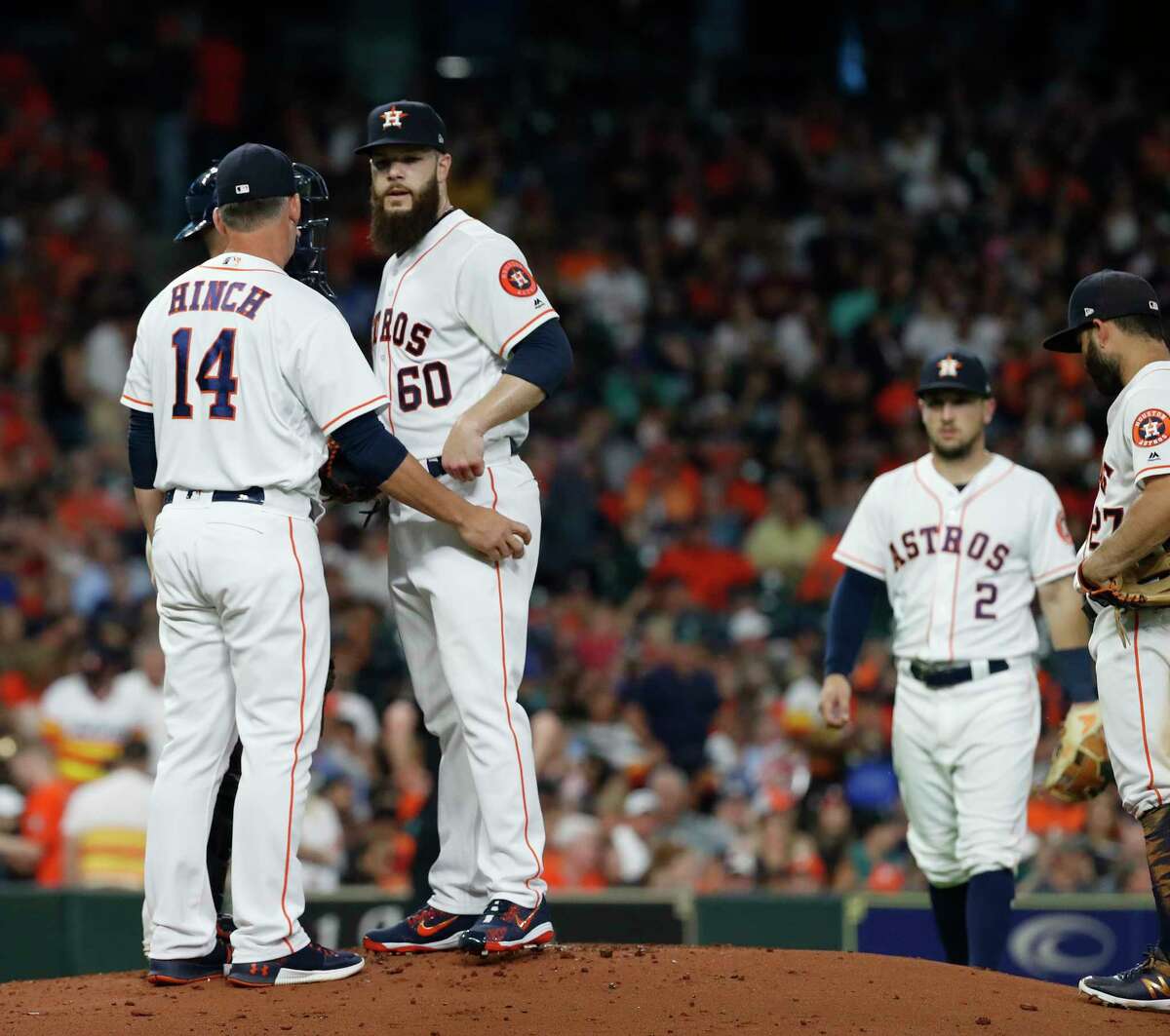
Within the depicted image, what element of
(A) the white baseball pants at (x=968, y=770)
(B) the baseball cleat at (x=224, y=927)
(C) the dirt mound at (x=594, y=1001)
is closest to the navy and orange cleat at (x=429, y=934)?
(C) the dirt mound at (x=594, y=1001)

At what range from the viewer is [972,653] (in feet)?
19.8

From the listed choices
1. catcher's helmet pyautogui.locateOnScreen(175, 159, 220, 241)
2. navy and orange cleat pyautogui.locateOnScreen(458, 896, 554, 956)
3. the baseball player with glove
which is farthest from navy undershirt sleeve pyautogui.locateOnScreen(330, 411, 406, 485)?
the baseball player with glove

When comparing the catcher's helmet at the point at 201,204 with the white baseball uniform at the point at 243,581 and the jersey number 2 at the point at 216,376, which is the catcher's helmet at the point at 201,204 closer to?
the white baseball uniform at the point at 243,581

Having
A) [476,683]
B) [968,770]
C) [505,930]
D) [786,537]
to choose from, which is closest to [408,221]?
[476,683]

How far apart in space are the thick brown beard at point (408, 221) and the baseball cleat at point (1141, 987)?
9.47 ft

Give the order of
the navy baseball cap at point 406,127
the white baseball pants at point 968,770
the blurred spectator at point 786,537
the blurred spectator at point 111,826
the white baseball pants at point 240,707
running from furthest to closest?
the blurred spectator at point 786,537
the blurred spectator at point 111,826
the white baseball pants at point 968,770
the navy baseball cap at point 406,127
the white baseball pants at point 240,707

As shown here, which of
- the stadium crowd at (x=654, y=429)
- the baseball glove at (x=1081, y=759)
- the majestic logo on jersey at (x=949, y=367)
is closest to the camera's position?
the baseball glove at (x=1081, y=759)

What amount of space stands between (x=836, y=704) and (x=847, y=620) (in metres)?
0.41

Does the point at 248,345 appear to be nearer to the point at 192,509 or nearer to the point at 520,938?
the point at 192,509

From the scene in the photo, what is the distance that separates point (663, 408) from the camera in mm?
13469

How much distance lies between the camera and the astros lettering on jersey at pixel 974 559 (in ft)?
19.9

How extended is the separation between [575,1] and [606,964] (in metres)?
14.1

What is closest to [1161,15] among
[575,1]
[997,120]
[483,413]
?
[997,120]

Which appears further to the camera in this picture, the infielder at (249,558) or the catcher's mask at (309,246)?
the catcher's mask at (309,246)
